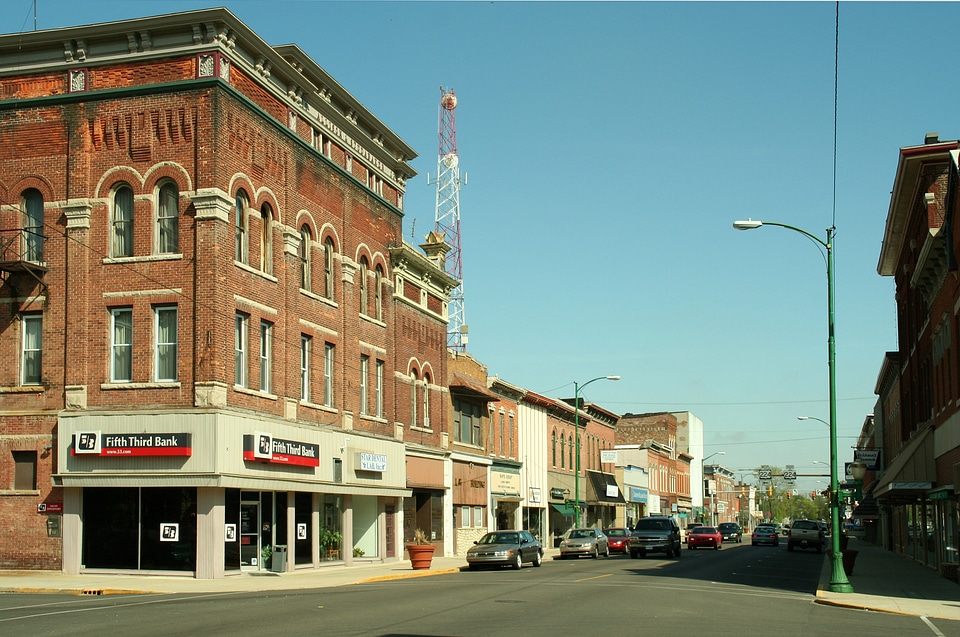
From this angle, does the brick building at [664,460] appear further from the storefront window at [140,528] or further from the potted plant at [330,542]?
the storefront window at [140,528]

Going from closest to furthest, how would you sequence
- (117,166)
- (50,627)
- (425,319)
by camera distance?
1. (50,627)
2. (117,166)
3. (425,319)

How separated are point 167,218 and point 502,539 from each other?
1648 cm

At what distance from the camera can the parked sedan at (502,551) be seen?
1495 inches

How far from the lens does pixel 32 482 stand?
30.9 meters

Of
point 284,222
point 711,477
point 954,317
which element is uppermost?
point 284,222

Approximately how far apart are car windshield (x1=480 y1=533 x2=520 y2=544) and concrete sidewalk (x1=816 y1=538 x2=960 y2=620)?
10563 millimetres

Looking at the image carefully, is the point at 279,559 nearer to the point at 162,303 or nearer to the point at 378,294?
the point at 162,303

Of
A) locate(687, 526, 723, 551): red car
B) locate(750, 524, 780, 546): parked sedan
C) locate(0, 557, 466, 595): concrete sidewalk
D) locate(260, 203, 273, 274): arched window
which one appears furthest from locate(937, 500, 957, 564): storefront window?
locate(750, 524, 780, 546): parked sedan

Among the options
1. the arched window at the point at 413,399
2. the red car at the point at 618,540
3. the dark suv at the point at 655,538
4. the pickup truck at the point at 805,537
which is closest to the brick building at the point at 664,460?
the pickup truck at the point at 805,537

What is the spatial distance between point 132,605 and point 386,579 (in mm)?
11925

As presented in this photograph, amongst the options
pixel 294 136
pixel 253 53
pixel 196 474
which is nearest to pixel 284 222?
pixel 294 136

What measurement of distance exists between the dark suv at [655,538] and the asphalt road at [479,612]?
18.1m

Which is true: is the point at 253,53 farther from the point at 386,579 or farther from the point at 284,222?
the point at 386,579

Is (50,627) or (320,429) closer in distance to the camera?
(50,627)
